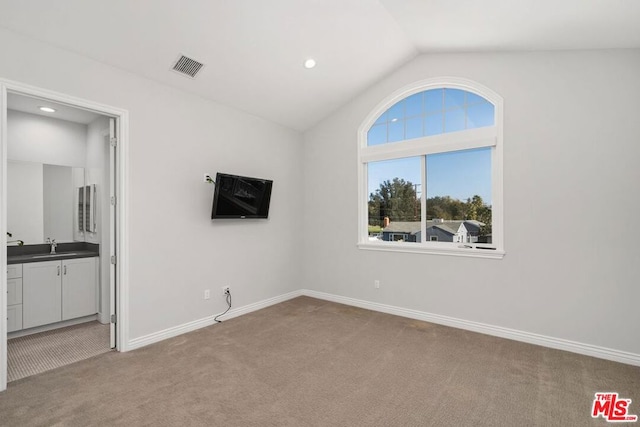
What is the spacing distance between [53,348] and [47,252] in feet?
4.83

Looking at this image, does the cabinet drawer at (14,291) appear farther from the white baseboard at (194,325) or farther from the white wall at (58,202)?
the white baseboard at (194,325)

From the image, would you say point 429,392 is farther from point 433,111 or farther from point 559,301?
point 433,111

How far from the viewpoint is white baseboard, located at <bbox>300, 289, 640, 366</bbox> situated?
2.85 metres

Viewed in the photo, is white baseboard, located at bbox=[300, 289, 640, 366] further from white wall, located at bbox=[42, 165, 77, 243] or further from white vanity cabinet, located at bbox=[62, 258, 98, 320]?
white wall, located at bbox=[42, 165, 77, 243]

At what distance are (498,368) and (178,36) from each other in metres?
4.10

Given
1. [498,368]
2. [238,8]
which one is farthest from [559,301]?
[238,8]

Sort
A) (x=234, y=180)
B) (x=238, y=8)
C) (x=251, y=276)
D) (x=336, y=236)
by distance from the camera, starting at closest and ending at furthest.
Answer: (x=238, y=8) < (x=234, y=180) < (x=251, y=276) < (x=336, y=236)

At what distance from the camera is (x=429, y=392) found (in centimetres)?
235

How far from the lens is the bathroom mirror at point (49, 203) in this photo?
380 centimetres

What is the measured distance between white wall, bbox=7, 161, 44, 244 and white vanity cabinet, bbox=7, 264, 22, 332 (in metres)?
0.56

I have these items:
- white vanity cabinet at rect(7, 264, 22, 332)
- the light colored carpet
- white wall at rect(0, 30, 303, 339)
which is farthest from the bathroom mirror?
white wall at rect(0, 30, 303, 339)

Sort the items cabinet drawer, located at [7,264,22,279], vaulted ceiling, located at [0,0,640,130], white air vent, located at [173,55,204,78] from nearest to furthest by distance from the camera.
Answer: vaulted ceiling, located at [0,0,640,130], white air vent, located at [173,55,204,78], cabinet drawer, located at [7,264,22,279]

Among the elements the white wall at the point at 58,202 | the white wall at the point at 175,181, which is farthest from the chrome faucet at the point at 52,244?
the white wall at the point at 175,181

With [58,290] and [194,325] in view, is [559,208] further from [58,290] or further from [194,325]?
[58,290]
